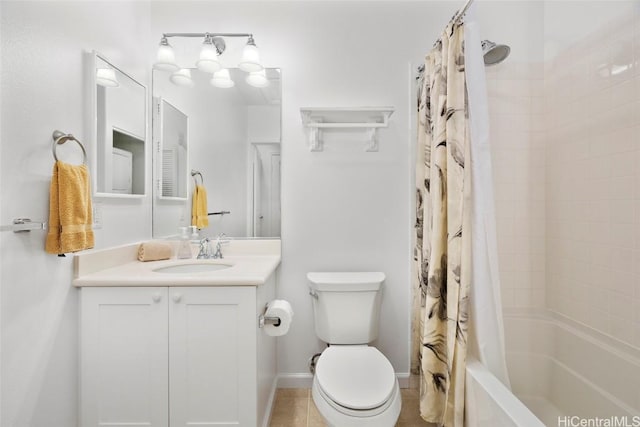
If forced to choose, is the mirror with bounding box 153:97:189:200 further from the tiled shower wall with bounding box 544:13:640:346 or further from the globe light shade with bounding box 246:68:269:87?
the tiled shower wall with bounding box 544:13:640:346

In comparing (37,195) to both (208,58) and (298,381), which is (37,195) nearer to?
(208,58)

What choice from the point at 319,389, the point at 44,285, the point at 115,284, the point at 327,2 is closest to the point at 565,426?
the point at 319,389

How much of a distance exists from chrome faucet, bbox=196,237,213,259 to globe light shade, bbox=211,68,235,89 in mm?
968

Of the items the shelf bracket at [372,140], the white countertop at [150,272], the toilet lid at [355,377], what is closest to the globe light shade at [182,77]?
the white countertop at [150,272]

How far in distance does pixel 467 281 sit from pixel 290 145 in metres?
1.29

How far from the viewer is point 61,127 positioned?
1304 mm

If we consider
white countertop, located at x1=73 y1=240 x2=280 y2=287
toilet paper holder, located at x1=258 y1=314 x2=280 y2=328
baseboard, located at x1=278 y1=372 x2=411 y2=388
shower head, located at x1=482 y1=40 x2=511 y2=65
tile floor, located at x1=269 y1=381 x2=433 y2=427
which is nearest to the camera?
white countertop, located at x1=73 y1=240 x2=280 y2=287

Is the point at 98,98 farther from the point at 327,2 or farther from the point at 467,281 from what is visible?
the point at 467,281

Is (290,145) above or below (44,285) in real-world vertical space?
above

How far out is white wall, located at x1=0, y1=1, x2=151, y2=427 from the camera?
3.52 feet

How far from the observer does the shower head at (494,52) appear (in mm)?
1570

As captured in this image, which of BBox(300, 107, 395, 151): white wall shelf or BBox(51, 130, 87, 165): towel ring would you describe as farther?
BBox(300, 107, 395, 151): white wall shelf

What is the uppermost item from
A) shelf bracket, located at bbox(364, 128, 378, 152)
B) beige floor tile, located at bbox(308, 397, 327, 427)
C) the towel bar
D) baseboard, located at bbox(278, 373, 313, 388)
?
shelf bracket, located at bbox(364, 128, 378, 152)

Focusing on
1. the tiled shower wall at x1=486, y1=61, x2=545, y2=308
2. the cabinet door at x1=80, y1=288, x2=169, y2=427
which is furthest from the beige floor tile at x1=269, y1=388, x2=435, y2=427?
the tiled shower wall at x1=486, y1=61, x2=545, y2=308
